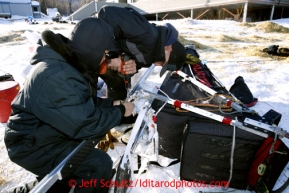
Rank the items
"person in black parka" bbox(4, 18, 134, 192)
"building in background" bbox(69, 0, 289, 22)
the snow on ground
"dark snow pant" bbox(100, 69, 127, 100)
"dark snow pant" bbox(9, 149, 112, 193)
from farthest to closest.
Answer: "building in background" bbox(69, 0, 289, 22)
"dark snow pant" bbox(100, 69, 127, 100)
the snow on ground
"dark snow pant" bbox(9, 149, 112, 193)
"person in black parka" bbox(4, 18, 134, 192)

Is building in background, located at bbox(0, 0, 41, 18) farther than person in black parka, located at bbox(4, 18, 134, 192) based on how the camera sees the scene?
Yes

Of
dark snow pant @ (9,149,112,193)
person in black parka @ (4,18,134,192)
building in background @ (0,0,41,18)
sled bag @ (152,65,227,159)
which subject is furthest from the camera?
building in background @ (0,0,41,18)

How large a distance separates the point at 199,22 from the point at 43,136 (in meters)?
16.6

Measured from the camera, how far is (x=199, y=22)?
16.0 meters

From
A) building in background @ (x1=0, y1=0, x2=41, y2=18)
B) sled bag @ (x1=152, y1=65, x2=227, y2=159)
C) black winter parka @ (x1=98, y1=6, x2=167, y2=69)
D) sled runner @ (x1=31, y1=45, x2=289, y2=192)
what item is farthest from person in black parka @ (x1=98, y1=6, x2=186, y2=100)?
building in background @ (x1=0, y1=0, x2=41, y2=18)

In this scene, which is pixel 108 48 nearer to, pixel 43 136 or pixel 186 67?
pixel 43 136

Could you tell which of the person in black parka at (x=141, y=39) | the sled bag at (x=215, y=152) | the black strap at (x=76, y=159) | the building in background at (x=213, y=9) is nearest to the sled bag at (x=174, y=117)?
the sled bag at (x=215, y=152)

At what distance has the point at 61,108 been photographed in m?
1.32

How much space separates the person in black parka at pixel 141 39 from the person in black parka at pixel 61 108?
2.00 ft

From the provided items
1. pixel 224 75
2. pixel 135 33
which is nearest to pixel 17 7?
pixel 224 75

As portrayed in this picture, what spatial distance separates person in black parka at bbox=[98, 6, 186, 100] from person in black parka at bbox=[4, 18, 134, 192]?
61 centimetres

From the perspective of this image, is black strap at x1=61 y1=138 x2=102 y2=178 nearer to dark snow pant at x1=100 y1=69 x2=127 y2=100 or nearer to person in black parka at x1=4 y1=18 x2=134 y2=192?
person in black parka at x1=4 y1=18 x2=134 y2=192

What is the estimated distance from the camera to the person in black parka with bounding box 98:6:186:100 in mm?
2252

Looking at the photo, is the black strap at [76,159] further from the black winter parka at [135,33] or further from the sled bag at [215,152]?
the black winter parka at [135,33]
